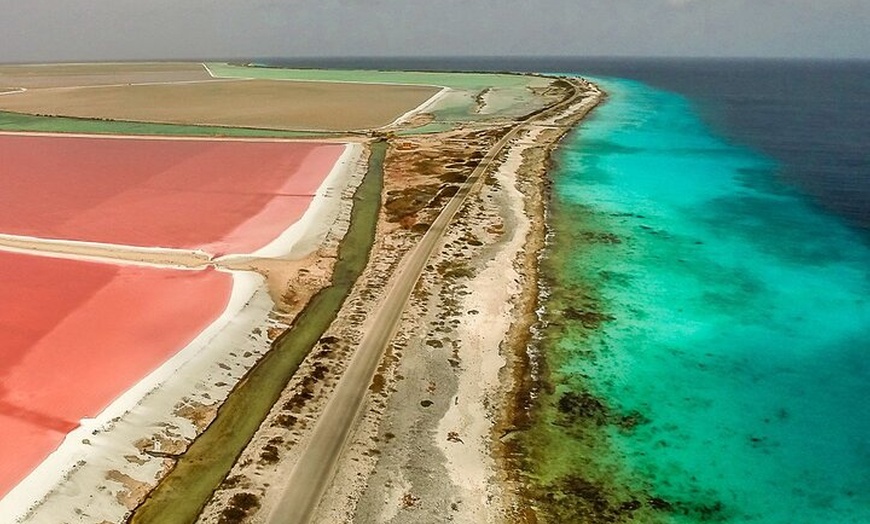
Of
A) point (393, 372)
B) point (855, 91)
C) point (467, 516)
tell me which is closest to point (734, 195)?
point (393, 372)

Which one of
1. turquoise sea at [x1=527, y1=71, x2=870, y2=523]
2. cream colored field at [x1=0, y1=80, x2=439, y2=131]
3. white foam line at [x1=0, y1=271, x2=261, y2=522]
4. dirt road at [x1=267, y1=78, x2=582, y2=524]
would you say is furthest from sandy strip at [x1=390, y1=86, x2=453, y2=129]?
white foam line at [x1=0, y1=271, x2=261, y2=522]

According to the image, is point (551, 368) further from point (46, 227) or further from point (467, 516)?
point (46, 227)

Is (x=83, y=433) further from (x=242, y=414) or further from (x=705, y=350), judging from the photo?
(x=705, y=350)

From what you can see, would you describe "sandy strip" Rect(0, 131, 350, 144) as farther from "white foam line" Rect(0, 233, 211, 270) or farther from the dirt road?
the dirt road

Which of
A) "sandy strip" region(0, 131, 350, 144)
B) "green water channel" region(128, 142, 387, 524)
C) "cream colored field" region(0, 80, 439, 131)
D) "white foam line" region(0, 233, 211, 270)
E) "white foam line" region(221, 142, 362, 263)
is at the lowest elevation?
"green water channel" region(128, 142, 387, 524)

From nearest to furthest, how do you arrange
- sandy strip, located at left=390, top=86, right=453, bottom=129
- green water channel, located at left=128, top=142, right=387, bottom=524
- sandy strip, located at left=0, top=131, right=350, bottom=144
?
green water channel, located at left=128, top=142, right=387, bottom=524
sandy strip, located at left=0, top=131, right=350, bottom=144
sandy strip, located at left=390, top=86, right=453, bottom=129

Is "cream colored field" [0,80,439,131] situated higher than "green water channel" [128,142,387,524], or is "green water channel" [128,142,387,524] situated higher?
"cream colored field" [0,80,439,131]
